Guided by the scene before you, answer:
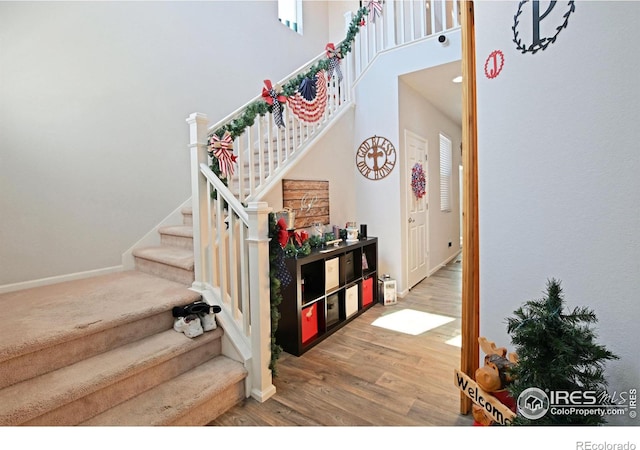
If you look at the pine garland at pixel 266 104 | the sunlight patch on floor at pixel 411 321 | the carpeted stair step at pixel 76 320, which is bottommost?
the sunlight patch on floor at pixel 411 321

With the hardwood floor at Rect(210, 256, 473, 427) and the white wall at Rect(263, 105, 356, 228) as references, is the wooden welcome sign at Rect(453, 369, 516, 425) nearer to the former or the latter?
the hardwood floor at Rect(210, 256, 473, 427)

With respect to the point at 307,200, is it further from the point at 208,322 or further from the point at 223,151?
the point at 208,322

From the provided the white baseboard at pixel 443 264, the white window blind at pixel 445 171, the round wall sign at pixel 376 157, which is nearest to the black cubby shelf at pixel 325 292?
the round wall sign at pixel 376 157

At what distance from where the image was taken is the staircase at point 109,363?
1.35 m

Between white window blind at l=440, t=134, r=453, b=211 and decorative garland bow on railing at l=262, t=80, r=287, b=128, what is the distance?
3546mm

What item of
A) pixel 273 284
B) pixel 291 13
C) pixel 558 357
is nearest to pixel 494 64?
pixel 558 357

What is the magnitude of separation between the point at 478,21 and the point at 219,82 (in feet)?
9.88

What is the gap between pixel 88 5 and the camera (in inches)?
102

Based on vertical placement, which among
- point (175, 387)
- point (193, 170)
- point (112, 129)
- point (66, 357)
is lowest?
point (175, 387)

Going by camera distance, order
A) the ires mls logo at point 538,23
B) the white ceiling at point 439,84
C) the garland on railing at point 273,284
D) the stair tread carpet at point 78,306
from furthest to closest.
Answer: the white ceiling at point 439,84, the garland on railing at point 273,284, the stair tread carpet at point 78,306, the ires mls logo at point 538,23

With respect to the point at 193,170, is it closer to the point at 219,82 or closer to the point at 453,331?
the point at 219,82

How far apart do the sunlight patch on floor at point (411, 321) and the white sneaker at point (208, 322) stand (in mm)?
1593

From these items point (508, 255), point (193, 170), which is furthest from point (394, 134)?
point (508, 255)

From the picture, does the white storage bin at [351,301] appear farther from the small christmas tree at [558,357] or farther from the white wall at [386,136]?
the small christmas tree at [558,357]
